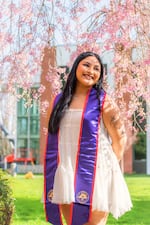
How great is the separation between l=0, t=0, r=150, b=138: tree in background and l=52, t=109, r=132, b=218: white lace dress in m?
2.55

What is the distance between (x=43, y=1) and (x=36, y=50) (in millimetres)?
979

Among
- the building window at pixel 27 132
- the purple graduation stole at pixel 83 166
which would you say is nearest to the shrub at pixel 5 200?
the purple graduation stole at pixel 83 166

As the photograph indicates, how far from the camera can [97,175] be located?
2725mm

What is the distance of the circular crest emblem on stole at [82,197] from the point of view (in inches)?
106

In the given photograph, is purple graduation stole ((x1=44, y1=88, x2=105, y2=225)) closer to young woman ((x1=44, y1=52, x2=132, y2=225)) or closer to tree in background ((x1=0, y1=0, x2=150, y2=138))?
young woman ((x1=44, y1=52, x2=132, y2=225))

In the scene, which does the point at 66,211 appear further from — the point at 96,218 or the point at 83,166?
the point at 83,166

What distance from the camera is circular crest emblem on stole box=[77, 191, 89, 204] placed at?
2.69m

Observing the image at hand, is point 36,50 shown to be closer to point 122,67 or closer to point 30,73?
point 30,73

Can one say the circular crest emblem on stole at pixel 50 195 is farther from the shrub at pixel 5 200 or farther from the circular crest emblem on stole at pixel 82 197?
the shrub at pixel 5 200

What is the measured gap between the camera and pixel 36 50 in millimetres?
6039

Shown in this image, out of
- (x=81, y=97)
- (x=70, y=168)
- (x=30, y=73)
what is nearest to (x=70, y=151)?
(x=70, y=168)

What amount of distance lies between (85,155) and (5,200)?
1831 mm

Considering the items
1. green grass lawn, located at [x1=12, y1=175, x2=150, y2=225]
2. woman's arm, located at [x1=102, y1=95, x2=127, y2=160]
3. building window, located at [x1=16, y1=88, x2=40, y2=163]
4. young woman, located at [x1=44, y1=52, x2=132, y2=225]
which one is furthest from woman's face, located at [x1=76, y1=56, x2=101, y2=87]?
building window, located at [x1=16, y1=88, x2=40, y2=163]

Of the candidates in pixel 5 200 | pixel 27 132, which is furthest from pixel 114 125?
pixel 27 132
